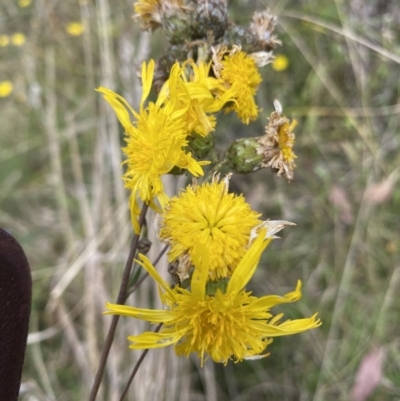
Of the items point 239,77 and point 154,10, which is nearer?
point 239,77

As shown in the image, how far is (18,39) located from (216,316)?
247cm

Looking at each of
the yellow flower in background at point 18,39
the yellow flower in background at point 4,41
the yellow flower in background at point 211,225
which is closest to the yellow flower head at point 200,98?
the yellow flower in background at point 211,225

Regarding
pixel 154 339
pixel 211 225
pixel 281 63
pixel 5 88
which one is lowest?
pixel 154 339

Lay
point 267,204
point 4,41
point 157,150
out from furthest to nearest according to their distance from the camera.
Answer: point 4,41, point 267,204, point 157,150

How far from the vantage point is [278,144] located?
39.1 inches

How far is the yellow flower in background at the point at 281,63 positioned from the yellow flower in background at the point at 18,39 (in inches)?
58.4

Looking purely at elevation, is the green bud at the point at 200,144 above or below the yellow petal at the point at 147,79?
below

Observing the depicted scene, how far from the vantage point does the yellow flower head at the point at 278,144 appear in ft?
3.23

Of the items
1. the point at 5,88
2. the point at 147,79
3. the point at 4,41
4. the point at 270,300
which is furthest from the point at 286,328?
the point at 4,41

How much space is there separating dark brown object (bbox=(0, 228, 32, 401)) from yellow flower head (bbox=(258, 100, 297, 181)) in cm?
56

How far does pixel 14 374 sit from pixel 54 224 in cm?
168

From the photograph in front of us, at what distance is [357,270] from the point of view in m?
2.17

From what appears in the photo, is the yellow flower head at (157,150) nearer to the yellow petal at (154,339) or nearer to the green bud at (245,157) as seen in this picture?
the green bud at (245,157)

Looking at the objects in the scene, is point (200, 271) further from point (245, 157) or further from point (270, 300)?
point (245, 157)
